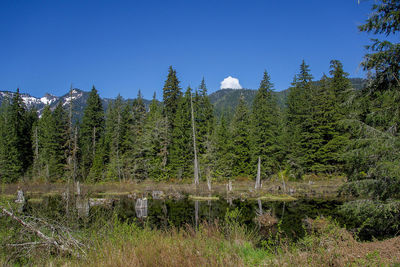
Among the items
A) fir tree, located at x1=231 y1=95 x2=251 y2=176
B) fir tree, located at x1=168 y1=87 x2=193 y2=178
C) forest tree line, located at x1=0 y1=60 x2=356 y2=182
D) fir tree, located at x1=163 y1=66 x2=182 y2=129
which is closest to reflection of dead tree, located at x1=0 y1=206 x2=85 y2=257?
forest tree line, located at x1=0 y1=60 x2=356 y2=182

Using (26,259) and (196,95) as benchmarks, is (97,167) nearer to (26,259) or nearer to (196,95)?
(196,95)

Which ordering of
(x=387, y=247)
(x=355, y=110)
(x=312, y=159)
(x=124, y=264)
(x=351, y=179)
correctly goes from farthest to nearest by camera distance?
(x=312, y=159)
(x=355, y=110)
(x=351, y=179)
(x=387, y=247)
(x=124, y=264)

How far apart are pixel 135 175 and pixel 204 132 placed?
479 inches

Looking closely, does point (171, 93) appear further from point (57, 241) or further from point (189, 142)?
point (57, 241)

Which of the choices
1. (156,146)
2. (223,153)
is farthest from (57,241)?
(156,146)

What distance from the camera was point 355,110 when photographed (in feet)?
36.2

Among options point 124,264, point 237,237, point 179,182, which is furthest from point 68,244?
point 179,182

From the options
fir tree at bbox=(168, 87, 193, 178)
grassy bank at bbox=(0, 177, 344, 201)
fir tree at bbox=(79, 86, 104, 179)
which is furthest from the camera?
fir tree at bbox=(79, 86, 104, 179)

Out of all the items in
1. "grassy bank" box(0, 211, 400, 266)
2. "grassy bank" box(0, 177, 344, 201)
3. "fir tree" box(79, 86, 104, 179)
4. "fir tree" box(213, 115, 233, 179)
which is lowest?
"grassy bank" box(0, 177, 344, 201)

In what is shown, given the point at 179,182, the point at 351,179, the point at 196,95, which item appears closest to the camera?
the point at 351,179

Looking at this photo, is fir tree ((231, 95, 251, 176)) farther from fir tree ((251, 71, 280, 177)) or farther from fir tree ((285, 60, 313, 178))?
fir tree ((285, 60, 313, 178))

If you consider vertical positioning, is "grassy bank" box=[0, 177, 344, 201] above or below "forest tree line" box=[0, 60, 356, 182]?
below

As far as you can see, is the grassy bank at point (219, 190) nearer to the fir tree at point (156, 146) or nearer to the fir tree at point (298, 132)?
the fir tree at point (298, 132)

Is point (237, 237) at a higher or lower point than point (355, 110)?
lower
